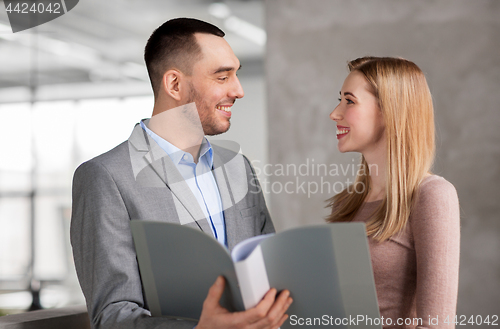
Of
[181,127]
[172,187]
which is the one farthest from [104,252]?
[181,127]

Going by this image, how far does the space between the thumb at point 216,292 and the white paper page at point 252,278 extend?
5 centimetres

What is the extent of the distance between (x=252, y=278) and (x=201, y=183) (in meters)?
0.73

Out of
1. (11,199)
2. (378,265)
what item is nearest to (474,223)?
(378,265)

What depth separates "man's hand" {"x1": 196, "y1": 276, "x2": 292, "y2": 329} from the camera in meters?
0.90

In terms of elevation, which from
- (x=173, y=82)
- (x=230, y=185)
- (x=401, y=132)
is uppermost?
(x=173, y=82)

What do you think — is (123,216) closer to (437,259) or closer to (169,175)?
(169,175)

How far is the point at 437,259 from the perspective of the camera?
1.26 meters

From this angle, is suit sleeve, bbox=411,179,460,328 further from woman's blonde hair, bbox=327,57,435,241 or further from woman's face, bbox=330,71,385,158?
woman's face, bbox=330,71,385,158

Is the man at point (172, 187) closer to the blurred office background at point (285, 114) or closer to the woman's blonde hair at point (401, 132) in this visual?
the woman's blonde hair at point (401, 132)

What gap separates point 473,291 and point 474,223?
18.0 inches

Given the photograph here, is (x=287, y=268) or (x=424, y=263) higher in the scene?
(x=287, y=268)

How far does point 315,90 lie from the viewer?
3375 millimetres

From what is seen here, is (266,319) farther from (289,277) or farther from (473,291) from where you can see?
(473,291)

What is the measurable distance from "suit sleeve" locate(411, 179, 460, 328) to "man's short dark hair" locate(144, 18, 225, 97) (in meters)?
0.94
